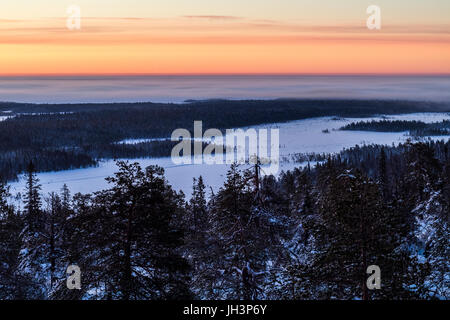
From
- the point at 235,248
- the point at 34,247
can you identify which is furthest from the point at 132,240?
the point at 34,247

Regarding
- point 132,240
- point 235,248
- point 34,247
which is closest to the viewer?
point 132,240

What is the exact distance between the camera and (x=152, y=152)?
192125 millimetres

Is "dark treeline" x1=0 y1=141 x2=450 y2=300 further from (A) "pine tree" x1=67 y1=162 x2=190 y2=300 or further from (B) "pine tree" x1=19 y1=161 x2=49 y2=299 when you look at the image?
(B) "pine tree" x1=19 y1=161 x2=49 y2=299

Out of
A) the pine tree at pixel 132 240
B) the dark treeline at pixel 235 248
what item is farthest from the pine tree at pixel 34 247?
the pine tree at pixel 132 240

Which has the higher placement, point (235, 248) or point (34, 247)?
point (235, 248)

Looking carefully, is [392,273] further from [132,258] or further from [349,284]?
[132,258]

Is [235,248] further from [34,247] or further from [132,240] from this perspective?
[34,247]

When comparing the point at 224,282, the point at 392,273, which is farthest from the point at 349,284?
the point at 224,282

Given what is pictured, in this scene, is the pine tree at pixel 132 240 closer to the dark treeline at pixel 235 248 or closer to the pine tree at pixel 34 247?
the dark treeline at pixel 235 248

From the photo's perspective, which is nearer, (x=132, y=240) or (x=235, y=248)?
(x=132, y=240)

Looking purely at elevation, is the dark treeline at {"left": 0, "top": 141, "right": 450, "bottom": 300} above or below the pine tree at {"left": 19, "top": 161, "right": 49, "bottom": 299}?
above

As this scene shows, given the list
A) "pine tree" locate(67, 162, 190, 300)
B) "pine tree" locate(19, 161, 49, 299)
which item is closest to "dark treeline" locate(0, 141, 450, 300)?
"pine tree" locate(67, 162, 190, 300)

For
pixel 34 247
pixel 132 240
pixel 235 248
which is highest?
pixel 132 240

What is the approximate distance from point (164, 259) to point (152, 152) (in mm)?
180486
